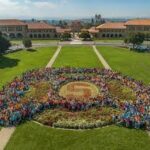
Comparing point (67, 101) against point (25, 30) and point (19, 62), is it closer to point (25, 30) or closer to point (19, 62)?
point (19, 62)

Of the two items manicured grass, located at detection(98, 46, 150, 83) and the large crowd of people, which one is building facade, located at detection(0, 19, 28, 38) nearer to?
manicured grass, located at detection(98, 46, 150, 83)

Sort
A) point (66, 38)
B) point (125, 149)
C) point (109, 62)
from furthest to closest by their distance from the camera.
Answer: point (66, 38) → point (109, 62) → point (125, 149)

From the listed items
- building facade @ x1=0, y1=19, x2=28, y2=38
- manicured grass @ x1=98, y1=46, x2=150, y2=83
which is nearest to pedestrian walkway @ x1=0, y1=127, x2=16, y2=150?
manicured grass @ x1=98, y1=46, x2=150, y2=83

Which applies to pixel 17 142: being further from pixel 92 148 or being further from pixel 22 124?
pixel 92 148

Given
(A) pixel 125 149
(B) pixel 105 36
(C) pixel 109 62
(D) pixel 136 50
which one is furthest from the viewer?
(B) pixel 105 36

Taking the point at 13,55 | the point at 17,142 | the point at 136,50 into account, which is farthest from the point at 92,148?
the point at 136,50

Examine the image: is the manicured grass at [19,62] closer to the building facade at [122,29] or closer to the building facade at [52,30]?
the building facade at [52,30]

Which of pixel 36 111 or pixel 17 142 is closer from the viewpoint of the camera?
pixel 17 142
